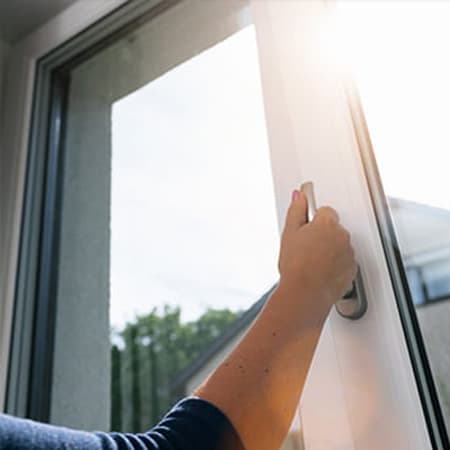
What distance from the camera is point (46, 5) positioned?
3.55 feet

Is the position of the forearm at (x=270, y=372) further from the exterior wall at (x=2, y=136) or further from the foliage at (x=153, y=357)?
the foliage at (x=153, y=357)

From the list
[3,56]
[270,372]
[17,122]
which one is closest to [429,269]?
[270,372]

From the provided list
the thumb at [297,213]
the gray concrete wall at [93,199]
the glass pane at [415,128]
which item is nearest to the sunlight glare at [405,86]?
the glass pane at [415,128]

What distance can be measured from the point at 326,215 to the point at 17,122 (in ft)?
2.63

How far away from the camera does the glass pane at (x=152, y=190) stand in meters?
0.89

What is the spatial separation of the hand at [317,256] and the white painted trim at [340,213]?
0.04 m

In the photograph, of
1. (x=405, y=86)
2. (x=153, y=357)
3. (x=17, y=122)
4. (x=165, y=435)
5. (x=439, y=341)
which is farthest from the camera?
(x=153, y=357)

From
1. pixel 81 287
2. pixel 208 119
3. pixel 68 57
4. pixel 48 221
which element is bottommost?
pixel 81 287

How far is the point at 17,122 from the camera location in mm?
1096

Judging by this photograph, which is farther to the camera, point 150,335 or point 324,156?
point 150,335

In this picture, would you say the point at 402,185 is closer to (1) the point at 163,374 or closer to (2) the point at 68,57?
(2) the point at 68,57

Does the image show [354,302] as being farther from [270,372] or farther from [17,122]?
[17,122]

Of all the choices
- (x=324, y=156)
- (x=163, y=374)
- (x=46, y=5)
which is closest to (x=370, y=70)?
(x=324, y=156)

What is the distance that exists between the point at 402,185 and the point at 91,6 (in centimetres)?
78
